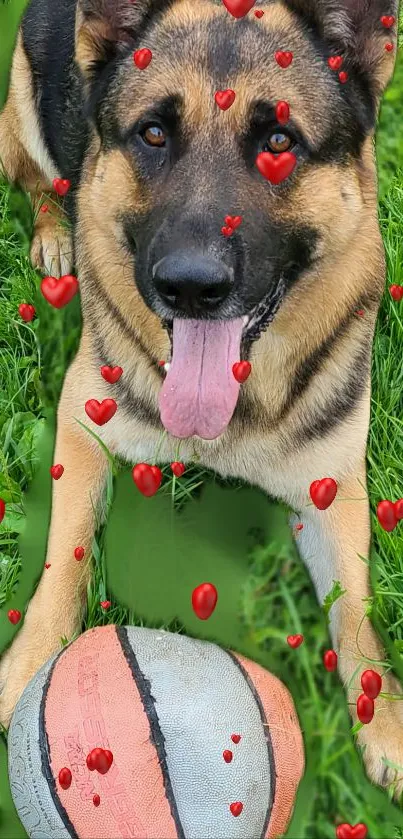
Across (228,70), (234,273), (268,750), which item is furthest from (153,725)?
(228,70)

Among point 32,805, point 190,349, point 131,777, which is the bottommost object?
point 32,805

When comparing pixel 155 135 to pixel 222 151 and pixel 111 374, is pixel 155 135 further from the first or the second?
pixel 111 374

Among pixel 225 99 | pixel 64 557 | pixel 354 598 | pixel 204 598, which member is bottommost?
pixel 64 557

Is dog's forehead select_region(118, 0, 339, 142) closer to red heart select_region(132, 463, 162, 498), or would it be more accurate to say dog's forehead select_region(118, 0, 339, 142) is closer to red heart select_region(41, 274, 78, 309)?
red heart select_region(41, 274, 78, 309)

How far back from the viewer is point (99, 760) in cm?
A: 176

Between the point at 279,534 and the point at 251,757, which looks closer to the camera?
the point at 251,757

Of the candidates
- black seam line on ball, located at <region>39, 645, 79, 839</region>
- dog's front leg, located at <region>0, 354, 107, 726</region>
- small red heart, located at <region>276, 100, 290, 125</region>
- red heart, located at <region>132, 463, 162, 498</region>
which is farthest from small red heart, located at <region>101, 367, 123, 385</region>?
black seam line on ball, located at <region>39, 645, 79, 839</region>

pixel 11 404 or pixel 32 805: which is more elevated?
pixel 32 805

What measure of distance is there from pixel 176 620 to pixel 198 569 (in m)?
0.17

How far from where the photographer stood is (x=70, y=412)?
279 cm

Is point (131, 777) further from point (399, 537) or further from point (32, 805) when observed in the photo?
point (399, 537)

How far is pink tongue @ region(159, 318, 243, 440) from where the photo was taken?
7.78 feet

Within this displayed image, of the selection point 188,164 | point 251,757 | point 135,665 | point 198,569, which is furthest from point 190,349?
point 251,757

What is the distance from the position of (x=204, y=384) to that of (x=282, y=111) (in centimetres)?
75
